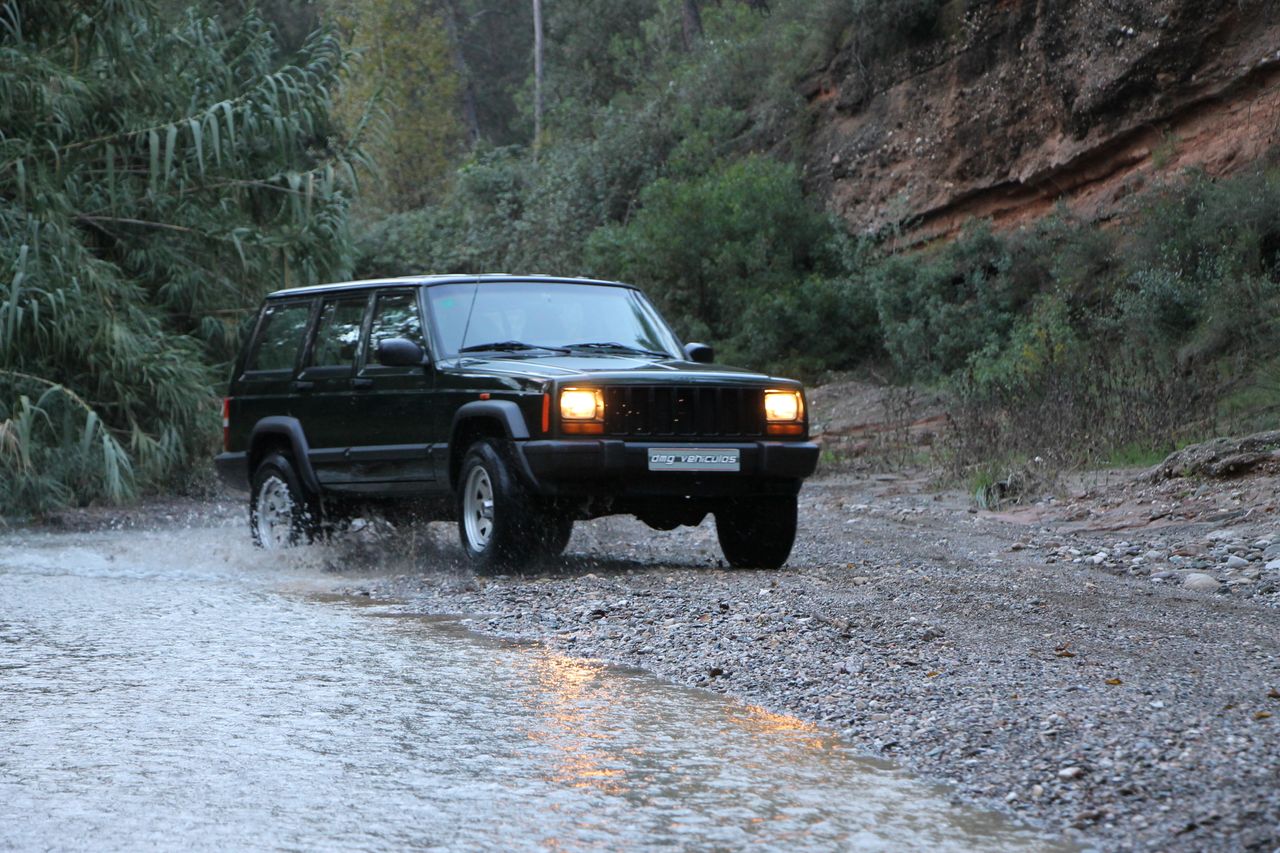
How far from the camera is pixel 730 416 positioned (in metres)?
9.52

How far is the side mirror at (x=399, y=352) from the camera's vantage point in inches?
391

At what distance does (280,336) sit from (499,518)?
3.16m

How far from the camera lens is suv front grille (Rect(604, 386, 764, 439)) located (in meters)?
9.19

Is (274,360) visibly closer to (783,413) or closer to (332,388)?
(332,388)

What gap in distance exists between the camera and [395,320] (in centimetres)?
1058

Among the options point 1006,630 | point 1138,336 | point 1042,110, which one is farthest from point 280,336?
point 1042,110

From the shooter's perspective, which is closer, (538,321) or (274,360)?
(538,321)

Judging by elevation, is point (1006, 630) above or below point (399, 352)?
below

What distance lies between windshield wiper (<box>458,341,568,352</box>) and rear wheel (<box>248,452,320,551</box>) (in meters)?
1.81

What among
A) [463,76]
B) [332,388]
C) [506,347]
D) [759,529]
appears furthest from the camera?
[463,76]

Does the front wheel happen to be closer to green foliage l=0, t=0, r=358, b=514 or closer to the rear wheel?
the rear wheel

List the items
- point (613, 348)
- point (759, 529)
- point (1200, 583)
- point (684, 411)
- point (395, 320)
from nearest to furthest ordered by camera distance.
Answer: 1. point (1200, 583)
2. point (684, 411)
3. point (759, 529)
4. point (613, 348)
5. point (395, 320)

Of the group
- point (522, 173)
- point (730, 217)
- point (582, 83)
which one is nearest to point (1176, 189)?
point (730, 217)

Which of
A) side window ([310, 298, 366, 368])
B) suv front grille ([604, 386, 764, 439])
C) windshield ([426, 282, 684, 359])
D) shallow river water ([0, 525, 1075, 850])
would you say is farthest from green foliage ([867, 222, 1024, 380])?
shallow river water ([0, 525, 1075, 850])
